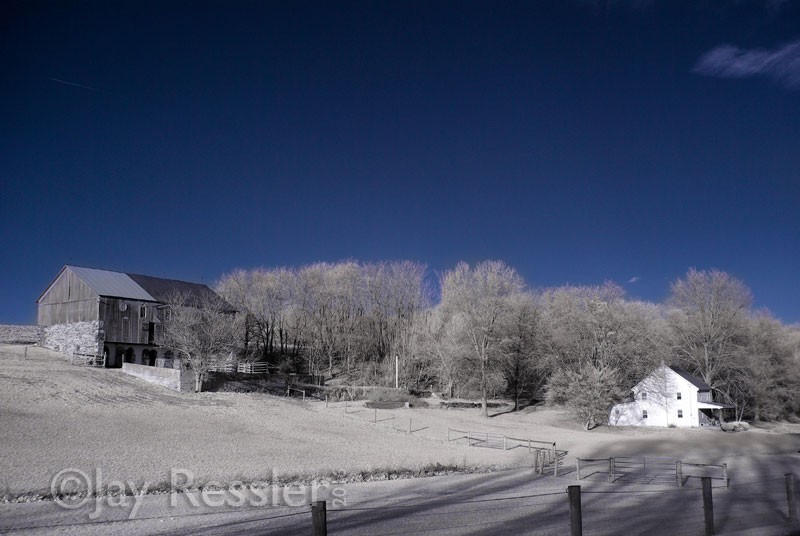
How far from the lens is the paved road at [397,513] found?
505 inches

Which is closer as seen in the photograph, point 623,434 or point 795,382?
point 623,434

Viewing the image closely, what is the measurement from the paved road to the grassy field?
2.92 metres

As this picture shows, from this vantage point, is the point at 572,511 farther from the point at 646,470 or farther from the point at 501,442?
the point at 501,442

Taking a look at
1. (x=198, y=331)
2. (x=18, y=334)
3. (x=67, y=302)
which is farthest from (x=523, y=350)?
(x=18, y=334)

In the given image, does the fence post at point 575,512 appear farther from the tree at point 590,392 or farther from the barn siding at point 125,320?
→ the barn siding at point 125,320

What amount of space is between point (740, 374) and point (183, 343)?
5543cm

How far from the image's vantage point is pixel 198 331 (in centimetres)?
4894

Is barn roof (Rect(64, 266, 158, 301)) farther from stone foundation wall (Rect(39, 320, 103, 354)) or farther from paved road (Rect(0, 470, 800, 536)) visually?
paved road (Rect(0, 470, 800, 536))

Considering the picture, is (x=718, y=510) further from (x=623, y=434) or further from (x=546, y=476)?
(x=623, y=434)

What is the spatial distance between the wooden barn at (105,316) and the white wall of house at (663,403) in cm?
4521

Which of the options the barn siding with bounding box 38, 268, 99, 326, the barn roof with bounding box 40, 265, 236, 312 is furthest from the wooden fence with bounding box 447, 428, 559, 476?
the barn siding with bounding box 38, 268, 99, 326

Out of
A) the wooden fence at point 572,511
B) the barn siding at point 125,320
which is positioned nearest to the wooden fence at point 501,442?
the wooden fence at point 572,511

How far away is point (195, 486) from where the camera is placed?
1848cm

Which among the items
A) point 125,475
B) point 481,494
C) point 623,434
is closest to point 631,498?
point 481,494
